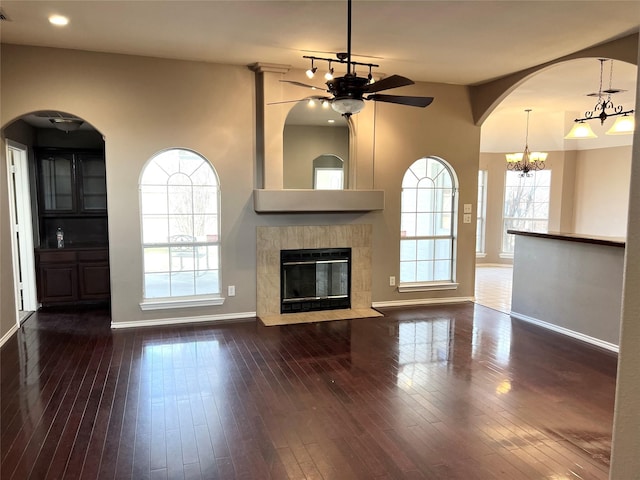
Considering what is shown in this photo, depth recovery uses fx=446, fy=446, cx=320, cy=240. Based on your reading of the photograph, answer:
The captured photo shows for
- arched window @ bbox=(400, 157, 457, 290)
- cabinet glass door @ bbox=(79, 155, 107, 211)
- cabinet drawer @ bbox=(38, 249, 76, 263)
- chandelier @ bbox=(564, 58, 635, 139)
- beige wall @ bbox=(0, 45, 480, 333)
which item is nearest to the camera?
beige wall @ bbox=(0, 45, 480, 333)

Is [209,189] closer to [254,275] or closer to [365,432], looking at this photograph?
[254,275]

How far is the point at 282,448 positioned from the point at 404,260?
4.06 meters

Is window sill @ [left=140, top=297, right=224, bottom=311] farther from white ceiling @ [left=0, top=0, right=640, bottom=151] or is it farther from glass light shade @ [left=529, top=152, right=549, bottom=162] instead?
glass light shade @ [left=529, top=152, right=549, bottom=162]

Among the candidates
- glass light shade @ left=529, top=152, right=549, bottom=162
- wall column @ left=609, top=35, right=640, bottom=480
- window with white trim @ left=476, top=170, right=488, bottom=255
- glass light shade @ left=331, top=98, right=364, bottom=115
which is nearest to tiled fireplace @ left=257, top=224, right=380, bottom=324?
→ glass light shade @ left=331, top=98, right=364, bottom=115

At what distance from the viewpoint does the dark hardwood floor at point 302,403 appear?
103 inches

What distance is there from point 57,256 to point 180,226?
1936 millimetres

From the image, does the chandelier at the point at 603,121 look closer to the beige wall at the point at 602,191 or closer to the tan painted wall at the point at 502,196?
the beige wall at the point at 602,191

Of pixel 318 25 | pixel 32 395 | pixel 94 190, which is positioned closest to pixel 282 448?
pixel 32 395

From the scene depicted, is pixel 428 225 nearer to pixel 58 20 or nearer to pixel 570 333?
pixel 570 333

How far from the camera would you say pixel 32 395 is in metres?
3.45

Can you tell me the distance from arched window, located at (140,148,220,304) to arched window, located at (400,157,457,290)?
2652 millimetres

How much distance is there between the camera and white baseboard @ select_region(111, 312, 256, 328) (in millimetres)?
5223

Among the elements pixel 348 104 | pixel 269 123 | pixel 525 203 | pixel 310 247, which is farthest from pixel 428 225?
pixel 525 203

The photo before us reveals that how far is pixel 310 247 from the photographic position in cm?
586
